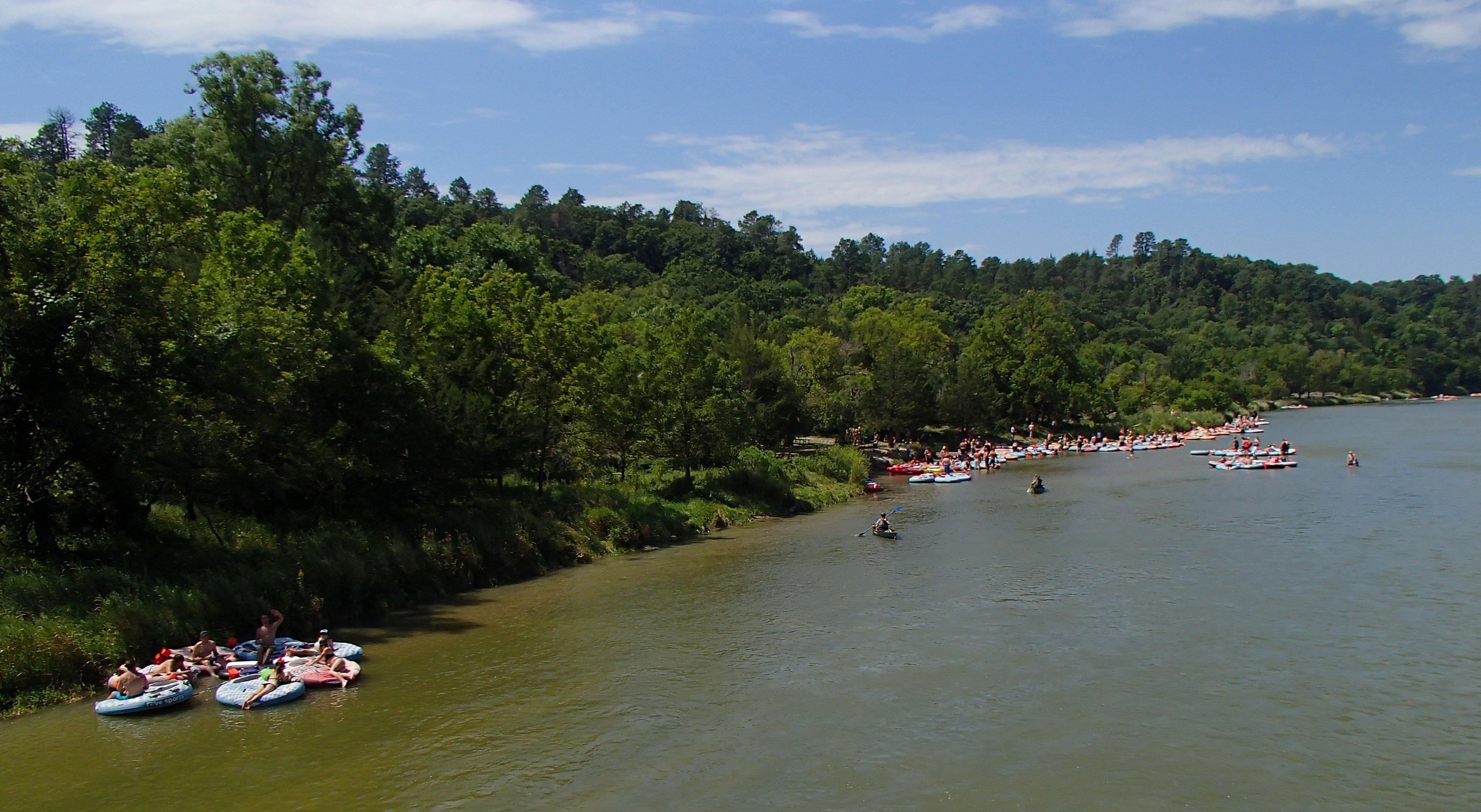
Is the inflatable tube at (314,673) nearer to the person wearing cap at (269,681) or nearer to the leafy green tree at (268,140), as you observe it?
the person wearing cap at (269,681)

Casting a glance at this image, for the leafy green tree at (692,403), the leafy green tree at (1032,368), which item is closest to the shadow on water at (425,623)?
the leafy green tree at (692,403)

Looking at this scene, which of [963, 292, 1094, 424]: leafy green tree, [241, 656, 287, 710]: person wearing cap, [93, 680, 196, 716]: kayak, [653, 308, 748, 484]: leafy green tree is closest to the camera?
[93, 680, 196, 716]: kayak

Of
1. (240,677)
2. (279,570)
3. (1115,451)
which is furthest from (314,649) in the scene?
(1115,451)

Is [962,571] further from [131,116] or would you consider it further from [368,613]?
[131,116]

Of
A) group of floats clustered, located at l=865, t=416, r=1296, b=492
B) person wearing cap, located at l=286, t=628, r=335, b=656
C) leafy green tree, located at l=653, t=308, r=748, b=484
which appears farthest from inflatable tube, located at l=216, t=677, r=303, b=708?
group of floats clustered, located at l=865, t=416, r=1296, b=492

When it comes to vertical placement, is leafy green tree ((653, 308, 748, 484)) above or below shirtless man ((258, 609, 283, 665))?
above

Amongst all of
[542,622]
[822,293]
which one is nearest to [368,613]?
[542,622]

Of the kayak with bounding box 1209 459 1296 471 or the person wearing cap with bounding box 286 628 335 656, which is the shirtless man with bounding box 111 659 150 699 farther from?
the kayak with bounding box 1209 459 1296 471
